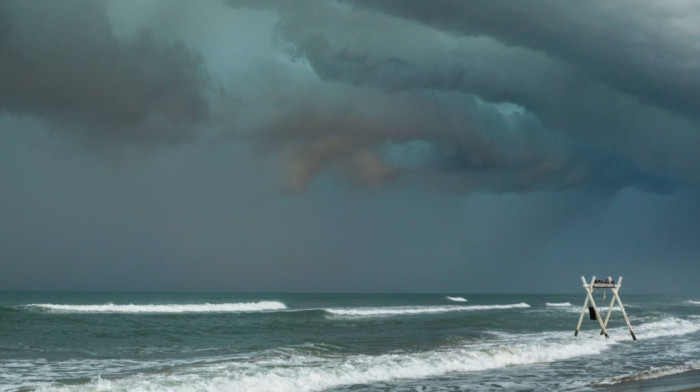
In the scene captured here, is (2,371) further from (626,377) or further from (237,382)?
(626,377)

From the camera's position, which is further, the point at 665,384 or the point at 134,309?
the point at 134,309

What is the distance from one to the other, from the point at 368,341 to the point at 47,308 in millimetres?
41101

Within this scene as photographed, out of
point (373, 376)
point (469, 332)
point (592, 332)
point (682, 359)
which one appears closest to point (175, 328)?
point (469, 332)

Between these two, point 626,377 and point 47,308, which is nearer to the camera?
point 626,377

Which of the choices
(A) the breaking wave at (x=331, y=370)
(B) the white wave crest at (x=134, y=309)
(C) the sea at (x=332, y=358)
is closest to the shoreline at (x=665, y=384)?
(C) the sea at (x=332, y=358)

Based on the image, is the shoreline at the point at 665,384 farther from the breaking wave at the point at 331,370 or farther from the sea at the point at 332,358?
the breaking wave at the point at 331,370

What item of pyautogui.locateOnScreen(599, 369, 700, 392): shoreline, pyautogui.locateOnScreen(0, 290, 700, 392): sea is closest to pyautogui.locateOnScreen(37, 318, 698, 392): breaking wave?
pyautogui.locateOnScreen(0, 290, 700, 392): sea

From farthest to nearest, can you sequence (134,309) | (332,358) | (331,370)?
(134,309), (332,358), (331,370)

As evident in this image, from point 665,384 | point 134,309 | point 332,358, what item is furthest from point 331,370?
point 134,309

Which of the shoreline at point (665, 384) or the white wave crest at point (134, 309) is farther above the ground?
the white wave crest at point (134, 309)

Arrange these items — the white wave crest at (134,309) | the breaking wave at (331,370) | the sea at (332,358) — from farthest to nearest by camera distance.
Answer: the white wave crest at (134,309)
the sea at (332,358)
the breaking wave at (331,370)

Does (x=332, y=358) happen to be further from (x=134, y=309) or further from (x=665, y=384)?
(x=134, y=309)

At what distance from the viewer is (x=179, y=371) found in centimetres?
1695

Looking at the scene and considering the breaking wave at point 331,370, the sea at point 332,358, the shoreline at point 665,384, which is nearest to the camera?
the shoreline at point 665,384
